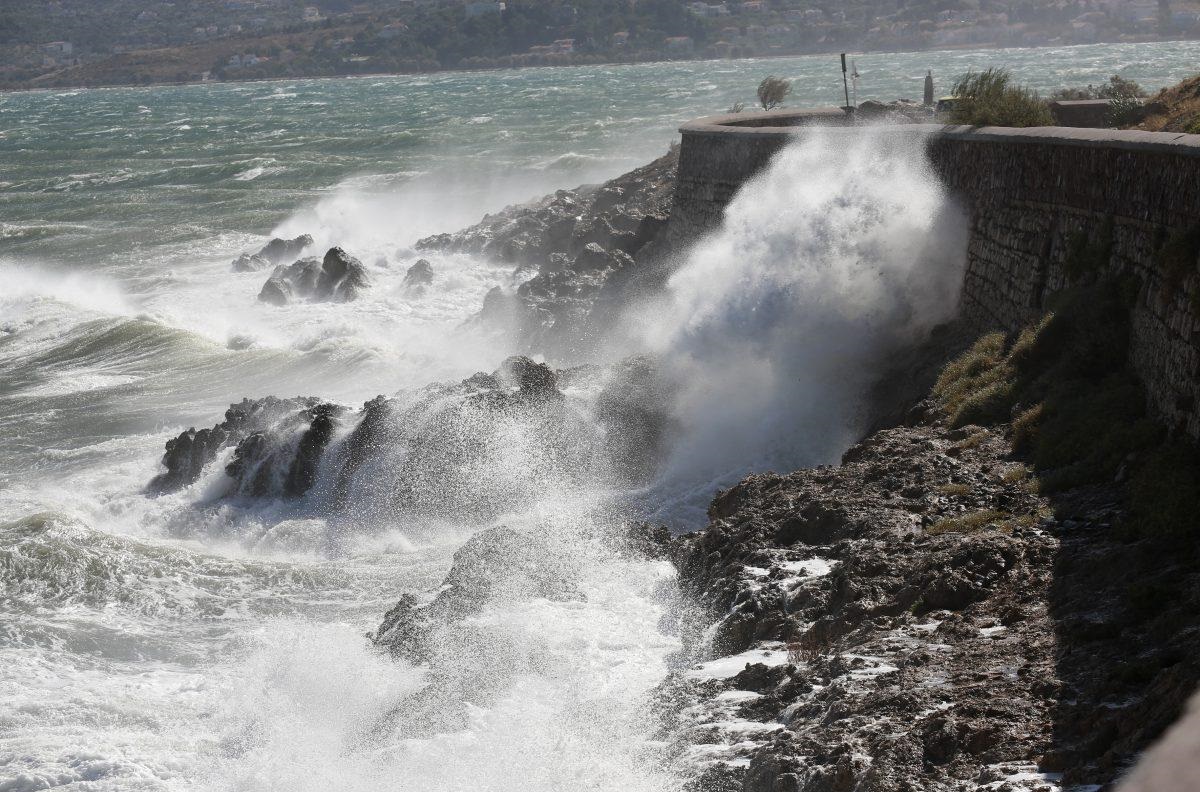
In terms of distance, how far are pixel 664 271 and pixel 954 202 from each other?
7009 millimetres

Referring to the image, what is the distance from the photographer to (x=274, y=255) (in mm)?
34344

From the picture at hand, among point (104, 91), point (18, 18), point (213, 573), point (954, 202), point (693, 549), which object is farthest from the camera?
point (18, 18)

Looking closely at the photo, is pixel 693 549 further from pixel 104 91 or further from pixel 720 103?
pixel 104 91

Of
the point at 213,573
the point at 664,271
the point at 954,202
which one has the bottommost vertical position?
the point at 213,573

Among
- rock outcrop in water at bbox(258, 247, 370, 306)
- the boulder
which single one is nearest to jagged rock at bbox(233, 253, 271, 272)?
rock outcrop in water at bbox(258, 247, 370, 306)

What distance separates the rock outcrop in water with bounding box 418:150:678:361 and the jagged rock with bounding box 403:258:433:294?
6.33 feet

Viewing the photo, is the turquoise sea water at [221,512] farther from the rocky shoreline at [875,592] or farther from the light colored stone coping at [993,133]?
the light colored stone coping at [993,133]

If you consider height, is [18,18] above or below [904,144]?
above

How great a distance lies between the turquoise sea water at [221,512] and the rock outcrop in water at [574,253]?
0.88 m

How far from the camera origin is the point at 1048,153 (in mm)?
11984

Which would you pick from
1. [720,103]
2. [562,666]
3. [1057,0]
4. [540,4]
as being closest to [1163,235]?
[562,666]

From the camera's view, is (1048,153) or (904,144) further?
(904,144)

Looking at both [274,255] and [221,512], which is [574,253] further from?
[221,512]

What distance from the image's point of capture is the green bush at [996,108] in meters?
14.9
